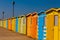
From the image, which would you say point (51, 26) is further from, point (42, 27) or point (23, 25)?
point (23, 25)

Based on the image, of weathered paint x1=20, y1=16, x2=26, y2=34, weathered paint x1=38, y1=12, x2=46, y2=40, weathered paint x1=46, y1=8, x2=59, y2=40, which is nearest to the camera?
weathered paint x1=46, y1=8, x2=59, y2=40

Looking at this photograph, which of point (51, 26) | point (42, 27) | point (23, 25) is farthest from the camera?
point (23, 25)

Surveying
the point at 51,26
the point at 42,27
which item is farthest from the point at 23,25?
the point at 51,26

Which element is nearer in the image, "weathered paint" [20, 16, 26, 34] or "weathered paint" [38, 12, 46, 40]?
"weathered paint" [38, 12, 46, 40]

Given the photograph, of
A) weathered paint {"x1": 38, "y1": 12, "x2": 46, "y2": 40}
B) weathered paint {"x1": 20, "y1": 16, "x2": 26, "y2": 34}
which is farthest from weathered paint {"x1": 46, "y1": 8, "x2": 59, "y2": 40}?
weathered paint {"x1": 20, "y1": 16, "x2": 26, "y2": 34}

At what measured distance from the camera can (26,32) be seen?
82.1 ft

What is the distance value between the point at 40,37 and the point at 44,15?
2003 millimetres

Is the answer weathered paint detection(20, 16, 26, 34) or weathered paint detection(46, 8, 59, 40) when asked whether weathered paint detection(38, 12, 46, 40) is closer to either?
weathered paint detection(46, 8, 59, 40)

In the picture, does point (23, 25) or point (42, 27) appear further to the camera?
point (23, 25)

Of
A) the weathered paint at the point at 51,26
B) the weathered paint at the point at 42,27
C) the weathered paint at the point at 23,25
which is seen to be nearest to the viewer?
the weathered paint at the point at 51,26

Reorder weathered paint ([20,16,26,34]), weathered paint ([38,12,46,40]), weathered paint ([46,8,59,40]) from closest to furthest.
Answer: weathered paint ([46,8,59,40]) < weathered paint ([38,12,46,40]) < weathered paint ([20,16,26,34])

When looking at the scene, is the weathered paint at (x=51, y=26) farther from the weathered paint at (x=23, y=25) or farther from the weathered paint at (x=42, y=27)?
the weathered paint at (x=23, y=25)

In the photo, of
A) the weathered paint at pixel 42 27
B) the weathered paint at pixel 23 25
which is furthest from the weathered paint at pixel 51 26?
the weathered paint at pixel 23 25

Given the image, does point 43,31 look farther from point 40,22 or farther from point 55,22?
point 55,22
